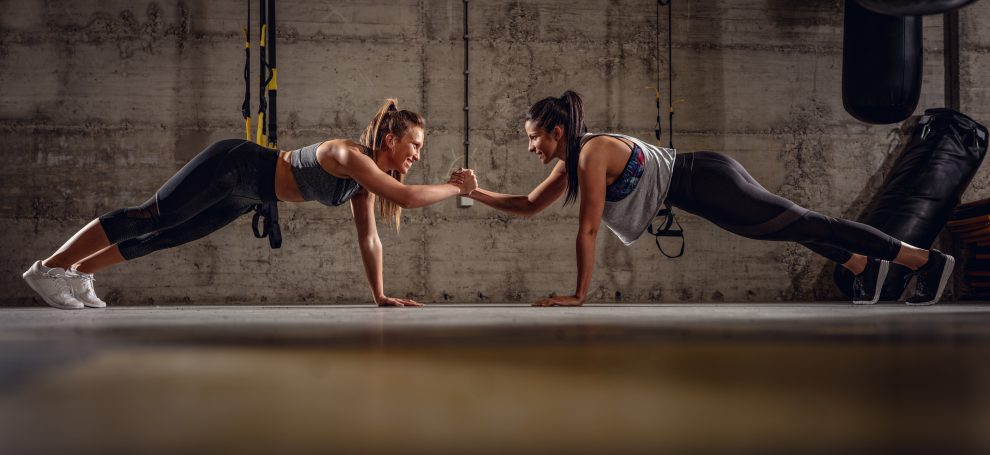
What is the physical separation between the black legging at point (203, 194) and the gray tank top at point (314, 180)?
12 cm

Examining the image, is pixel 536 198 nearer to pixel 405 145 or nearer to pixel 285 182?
pixel 405 145

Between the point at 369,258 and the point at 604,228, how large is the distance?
6.82ft

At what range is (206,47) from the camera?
4.90 meters

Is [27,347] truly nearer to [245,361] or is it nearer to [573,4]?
[245,361]

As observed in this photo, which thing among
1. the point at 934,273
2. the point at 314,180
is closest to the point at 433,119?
the point at 314,180

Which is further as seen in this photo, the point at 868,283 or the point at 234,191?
the point at 868,283

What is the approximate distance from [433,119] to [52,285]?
2.59m

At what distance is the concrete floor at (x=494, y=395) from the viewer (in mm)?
602

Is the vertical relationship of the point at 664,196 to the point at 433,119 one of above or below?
below

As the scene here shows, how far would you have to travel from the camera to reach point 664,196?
3285 mm

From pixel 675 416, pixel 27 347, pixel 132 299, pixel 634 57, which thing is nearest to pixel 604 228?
pixel 634 57

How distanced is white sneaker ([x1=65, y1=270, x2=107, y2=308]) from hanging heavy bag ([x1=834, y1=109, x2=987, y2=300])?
14.6ft

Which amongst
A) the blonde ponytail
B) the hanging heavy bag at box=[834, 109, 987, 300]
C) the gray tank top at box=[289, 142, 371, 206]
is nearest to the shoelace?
the gray tank top at box=[289, 142, 371, 206]

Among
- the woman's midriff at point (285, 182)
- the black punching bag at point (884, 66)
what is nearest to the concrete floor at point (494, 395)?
the woman's midriff at point (285, 182)
